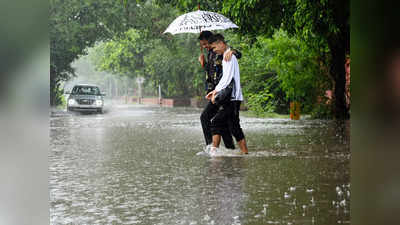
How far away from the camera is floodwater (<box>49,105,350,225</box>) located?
5125 millimetres

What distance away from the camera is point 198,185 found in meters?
7.04

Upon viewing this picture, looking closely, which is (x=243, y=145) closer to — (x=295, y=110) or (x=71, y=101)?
(x=295, y=110)

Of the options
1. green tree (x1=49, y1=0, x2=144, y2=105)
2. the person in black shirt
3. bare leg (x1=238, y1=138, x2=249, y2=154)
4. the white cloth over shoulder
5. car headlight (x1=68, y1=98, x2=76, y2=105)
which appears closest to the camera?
the white cloth over shoulder

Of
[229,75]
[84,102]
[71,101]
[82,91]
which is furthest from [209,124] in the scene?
[82,91]

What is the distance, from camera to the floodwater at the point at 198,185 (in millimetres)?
5125

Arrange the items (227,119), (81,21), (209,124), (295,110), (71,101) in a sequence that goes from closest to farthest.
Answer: (227,119) < (209,124) < (295,110) < (71,101) < (81,21)

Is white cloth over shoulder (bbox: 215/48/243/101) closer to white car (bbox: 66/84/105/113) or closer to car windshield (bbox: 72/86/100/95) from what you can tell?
white car (bbox: 66/84/105/113)

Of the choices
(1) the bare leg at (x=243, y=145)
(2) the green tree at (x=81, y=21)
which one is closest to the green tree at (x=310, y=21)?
(1) the bare leg at (x=243, y=145)

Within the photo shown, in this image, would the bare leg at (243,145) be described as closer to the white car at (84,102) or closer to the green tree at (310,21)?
the green tree at (310,21)

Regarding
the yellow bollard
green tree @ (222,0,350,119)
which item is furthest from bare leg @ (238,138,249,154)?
the yellow bollard

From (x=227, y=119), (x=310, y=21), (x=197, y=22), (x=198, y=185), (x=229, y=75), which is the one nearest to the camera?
(x=198, y=185)

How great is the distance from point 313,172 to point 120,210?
344cm

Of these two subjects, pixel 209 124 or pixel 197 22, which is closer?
pixel 209 124
